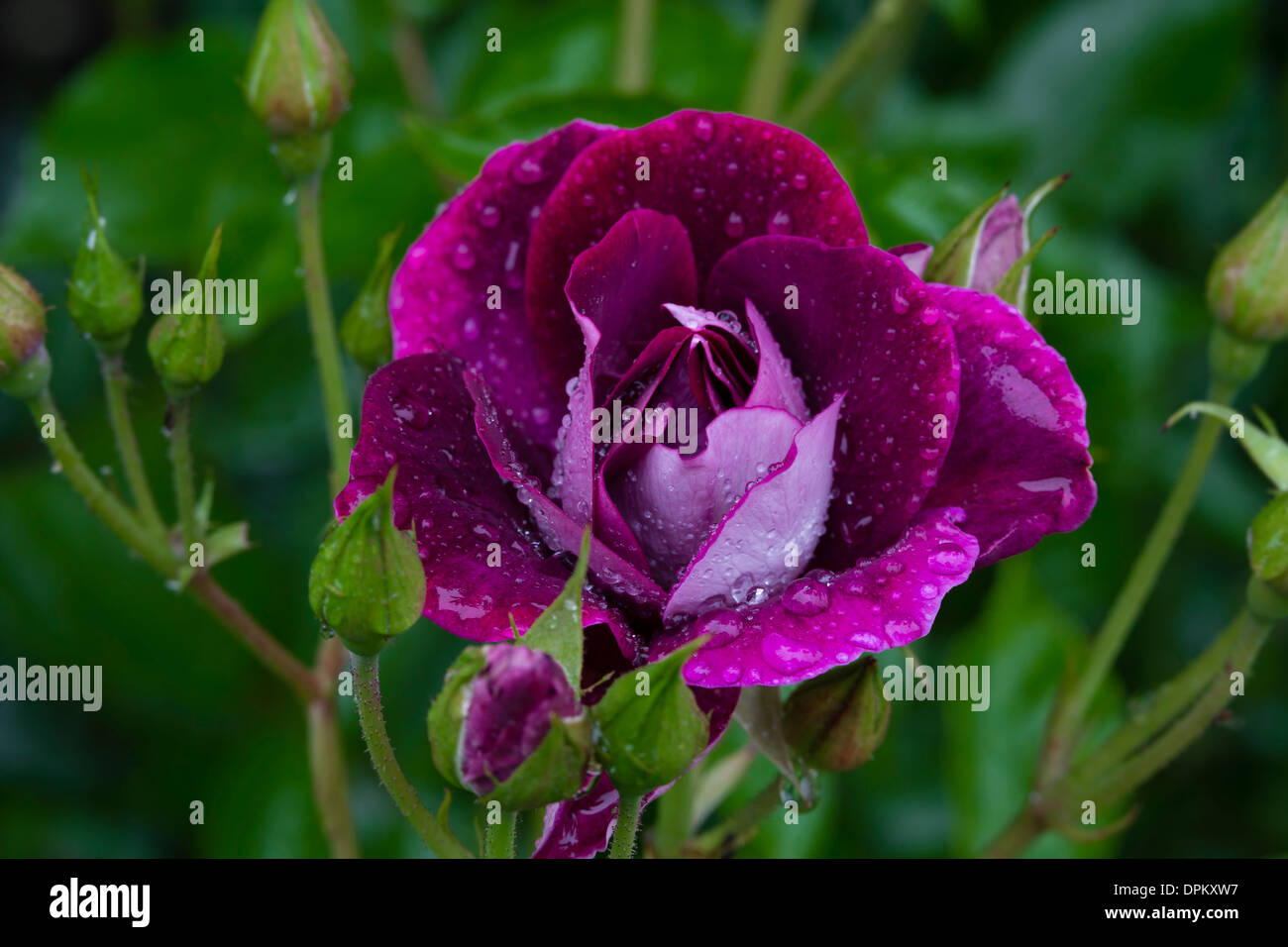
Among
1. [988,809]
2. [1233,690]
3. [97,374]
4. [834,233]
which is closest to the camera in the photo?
[834,233]

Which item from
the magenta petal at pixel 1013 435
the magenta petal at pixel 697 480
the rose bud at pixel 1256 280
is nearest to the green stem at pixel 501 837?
the magenta petal at pixel 697 480

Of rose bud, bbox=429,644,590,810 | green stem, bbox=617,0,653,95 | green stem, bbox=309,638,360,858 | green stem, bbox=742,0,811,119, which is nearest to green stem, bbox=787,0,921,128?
green stem, bbox=742,0,811,119

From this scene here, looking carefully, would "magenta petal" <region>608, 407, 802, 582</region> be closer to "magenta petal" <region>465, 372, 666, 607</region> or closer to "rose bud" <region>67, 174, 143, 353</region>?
"magenta petal" <region>465, 372, 666, 607</region>

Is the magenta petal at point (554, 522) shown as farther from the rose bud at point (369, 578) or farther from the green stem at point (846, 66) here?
the green stem at point (846, 66)

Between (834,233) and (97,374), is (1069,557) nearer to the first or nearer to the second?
(834,233)

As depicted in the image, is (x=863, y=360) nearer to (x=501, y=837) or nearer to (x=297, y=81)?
(x=501, y=837)

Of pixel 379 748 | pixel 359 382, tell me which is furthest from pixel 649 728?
pixel 359 382

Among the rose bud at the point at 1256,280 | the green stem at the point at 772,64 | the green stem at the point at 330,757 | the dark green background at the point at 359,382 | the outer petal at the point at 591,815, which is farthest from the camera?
the dark green background at the point at 359,382
